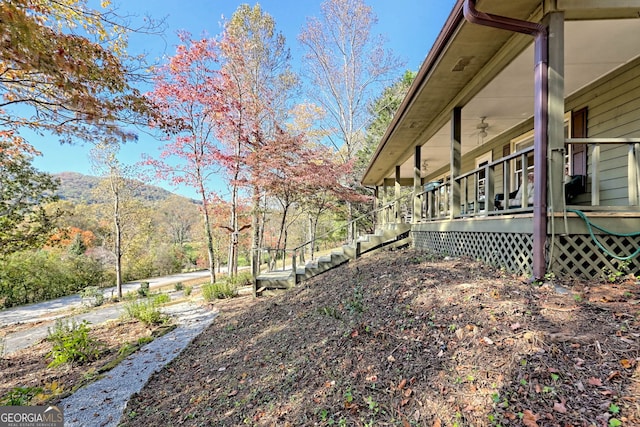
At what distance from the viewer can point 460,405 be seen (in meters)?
1.90

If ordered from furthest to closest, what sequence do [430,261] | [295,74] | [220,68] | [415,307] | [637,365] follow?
[295,74]
[220,68]
[430,261]
[415,307]
[637,365]

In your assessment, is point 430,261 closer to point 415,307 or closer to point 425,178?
point 415,307

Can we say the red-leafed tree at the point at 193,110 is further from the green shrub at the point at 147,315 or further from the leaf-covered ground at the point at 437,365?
the leaf-covered ground at the point at 437,365

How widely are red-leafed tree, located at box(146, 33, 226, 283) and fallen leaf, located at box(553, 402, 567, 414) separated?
11346mm

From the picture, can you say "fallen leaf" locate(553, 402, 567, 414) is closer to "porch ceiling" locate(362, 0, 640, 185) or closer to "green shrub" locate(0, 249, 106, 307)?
"porch ceiling" locate(362, 0, 640, 185)

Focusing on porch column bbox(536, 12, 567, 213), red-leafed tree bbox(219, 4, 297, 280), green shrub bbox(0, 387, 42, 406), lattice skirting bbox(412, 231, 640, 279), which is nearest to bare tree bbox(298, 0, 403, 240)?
red-leafed tree bbox(219, 4, 297, 280)

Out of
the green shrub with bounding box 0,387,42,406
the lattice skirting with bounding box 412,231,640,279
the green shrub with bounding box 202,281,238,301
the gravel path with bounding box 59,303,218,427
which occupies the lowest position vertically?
the green shrub with bounding box 202,281,238,301

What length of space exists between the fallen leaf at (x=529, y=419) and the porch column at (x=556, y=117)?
224cm

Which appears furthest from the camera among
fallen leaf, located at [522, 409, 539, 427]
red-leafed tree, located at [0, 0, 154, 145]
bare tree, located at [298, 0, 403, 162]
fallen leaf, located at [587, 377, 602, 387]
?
bare tree, located at [298, 0, 403, 162]

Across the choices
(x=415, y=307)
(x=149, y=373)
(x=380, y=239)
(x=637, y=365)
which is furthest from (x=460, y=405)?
(x=380, y=239)

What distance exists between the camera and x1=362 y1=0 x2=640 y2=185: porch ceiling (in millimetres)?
3488

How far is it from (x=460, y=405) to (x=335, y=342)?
1.64 metres

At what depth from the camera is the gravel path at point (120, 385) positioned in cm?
321

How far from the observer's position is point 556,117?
3186 millimetres
